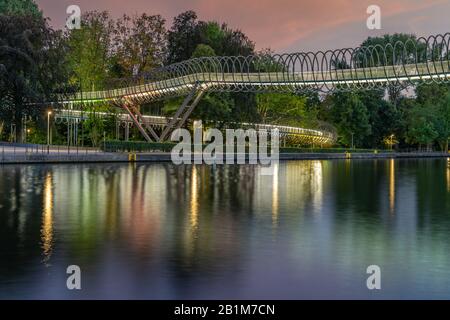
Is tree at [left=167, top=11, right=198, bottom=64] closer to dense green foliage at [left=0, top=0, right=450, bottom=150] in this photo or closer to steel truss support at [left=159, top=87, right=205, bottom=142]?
dense green foliage at [left=0, top=0, right=450, bottom=150]

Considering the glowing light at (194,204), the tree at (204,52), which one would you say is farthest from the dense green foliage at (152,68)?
the glowing light at (194,204)

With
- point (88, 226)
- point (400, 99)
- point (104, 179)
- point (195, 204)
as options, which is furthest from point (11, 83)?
point (400, 99)

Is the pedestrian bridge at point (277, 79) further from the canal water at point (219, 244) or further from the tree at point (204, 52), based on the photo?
the canal water at point (219, 244)

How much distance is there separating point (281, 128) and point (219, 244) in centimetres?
9854

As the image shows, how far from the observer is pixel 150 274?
14039 mm

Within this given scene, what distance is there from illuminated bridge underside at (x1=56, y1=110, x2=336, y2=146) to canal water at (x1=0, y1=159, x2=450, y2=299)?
63722 mm

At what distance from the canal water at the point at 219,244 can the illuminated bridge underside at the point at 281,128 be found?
63.7m

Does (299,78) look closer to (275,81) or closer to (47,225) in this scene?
(275,81)

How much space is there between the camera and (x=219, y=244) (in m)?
17.9

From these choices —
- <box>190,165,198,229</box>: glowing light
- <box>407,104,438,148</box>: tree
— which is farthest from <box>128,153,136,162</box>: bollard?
<box>407,104,438,148</box>: tree

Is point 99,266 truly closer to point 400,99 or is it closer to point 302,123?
point 302,123

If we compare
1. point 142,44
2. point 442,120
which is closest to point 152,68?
point 142,44
